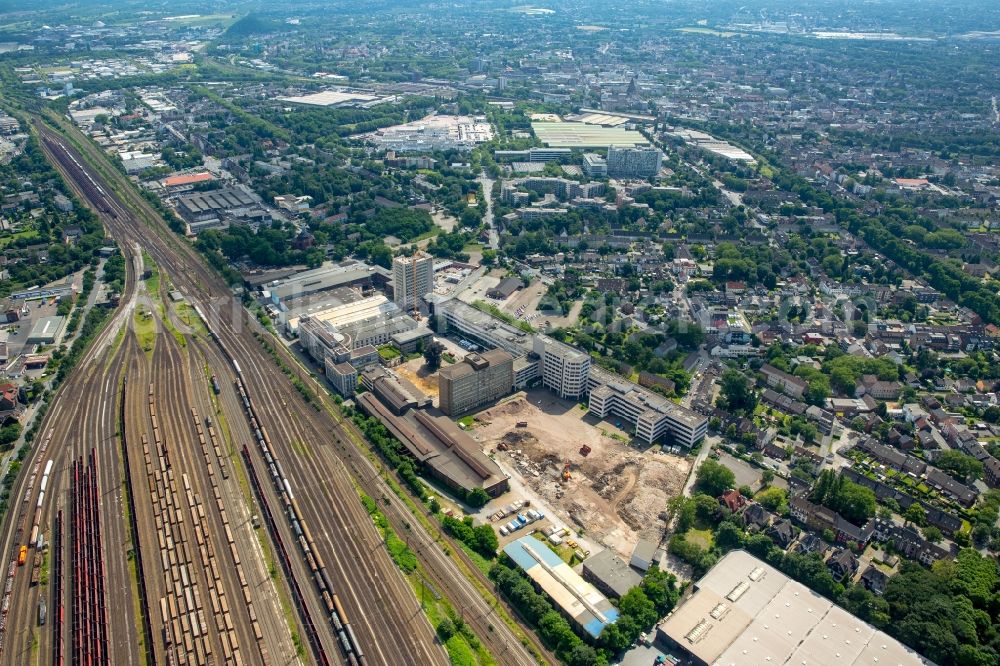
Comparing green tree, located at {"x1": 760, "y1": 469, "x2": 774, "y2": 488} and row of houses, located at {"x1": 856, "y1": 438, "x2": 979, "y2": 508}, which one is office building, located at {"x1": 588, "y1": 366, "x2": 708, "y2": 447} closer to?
green tree, located at {"x1": 760, "y1": 469, "x2": 774, "y2": 488}

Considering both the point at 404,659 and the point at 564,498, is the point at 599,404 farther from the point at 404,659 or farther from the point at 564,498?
the point at 404,659

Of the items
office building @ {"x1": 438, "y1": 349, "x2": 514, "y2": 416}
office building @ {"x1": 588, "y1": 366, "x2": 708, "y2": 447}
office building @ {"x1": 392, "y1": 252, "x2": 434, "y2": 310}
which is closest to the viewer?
office building @ {"x1": 588, "y1": 366, "x2": 708, "y2": 447}

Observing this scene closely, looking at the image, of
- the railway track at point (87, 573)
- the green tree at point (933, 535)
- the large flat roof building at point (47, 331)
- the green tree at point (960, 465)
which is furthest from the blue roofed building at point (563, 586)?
the large flat roof building at point (47, 331)

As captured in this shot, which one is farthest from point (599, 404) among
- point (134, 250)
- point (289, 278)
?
point (134, 250)

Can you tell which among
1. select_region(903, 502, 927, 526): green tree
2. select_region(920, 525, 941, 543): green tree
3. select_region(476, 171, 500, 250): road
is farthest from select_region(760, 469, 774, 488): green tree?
select_region(476, 171, 500, 250): road

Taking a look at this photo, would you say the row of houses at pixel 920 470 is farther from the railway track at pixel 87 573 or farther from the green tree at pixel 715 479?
the railway track at pixel 87 573

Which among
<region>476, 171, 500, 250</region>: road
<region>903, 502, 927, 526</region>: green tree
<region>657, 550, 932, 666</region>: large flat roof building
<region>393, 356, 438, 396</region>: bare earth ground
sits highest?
<region>657, 550, 932, 666</region>: large flat roof building
